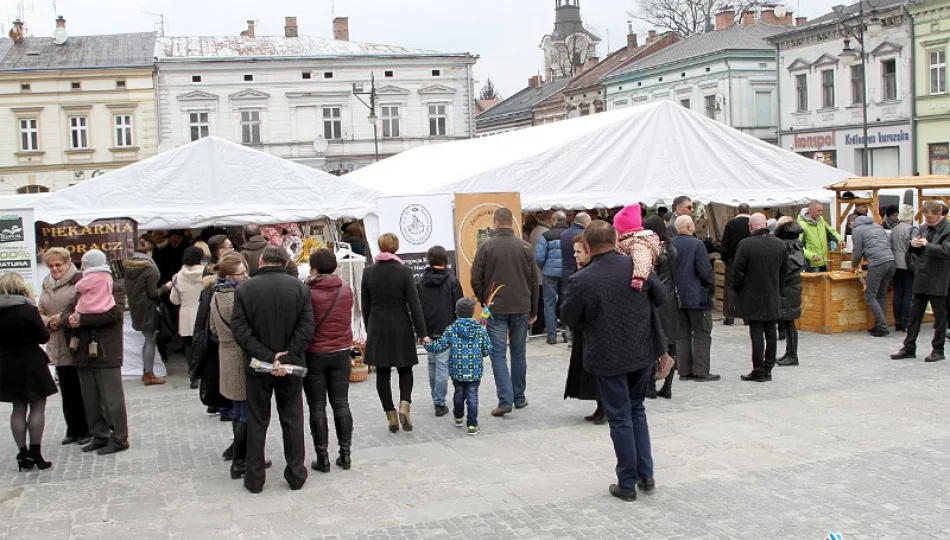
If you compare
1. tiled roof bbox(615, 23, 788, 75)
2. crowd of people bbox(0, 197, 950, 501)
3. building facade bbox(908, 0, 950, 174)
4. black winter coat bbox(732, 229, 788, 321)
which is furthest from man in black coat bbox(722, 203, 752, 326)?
tiled roof bbox(615, 23, 788, 75)

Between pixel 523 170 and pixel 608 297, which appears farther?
pixel 523 170

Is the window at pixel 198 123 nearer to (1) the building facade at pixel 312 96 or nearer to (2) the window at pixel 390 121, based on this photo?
(1) the building facade at pixel 312 96

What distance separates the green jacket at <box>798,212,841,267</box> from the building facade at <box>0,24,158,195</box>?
3861 centimetres

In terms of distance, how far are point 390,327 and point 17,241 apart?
629cm

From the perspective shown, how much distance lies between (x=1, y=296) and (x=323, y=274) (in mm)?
2530

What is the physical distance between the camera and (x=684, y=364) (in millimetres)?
11219

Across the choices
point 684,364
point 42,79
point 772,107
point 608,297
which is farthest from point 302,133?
point 608,297

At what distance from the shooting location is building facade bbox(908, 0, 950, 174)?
34.7m

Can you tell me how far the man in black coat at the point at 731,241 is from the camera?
14.7 metres

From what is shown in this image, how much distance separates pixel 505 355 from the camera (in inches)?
387

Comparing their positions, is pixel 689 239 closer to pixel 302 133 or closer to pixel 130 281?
pixel 130 281

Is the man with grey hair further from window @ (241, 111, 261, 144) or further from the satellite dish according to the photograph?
window @ (241, 111, 261, 144)

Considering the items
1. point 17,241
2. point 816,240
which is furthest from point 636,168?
point 17,241

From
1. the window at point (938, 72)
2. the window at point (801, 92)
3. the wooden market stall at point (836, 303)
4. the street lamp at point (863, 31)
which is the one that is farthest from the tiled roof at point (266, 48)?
the wooden market stall at point (836, 303)
